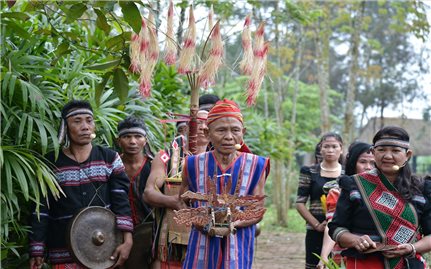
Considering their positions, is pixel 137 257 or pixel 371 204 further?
pixel 137 257

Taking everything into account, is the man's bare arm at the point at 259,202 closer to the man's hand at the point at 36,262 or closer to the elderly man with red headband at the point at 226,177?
the elderly man with red headband at the point at 226,177

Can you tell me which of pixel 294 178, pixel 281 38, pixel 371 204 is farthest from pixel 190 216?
pixel 294 178

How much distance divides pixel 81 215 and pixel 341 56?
112 feet

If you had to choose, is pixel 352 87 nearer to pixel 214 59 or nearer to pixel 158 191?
pixel 158 191

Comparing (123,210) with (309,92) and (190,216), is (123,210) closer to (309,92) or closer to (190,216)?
(190,216)

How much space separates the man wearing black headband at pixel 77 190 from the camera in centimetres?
527

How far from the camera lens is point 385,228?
4.42 m

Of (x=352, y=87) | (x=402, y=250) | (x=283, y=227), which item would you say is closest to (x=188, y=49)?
(x=402, y=250)

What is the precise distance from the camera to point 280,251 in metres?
13.2

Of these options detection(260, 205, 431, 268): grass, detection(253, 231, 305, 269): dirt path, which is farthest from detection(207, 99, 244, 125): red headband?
detection(260, 205, 431, 268): grass

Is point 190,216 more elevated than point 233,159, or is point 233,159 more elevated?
point 233,159

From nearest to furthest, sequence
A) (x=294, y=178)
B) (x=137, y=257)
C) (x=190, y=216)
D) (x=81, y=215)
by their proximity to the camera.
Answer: (x=190, y=216) < (x=81, y=215) < (x=137, y=257) < (x=294, y=178)

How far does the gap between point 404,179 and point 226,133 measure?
1120 mm

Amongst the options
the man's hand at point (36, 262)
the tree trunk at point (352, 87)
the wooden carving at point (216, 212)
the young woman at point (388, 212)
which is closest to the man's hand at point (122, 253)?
the man's hand at point (36, 262)
